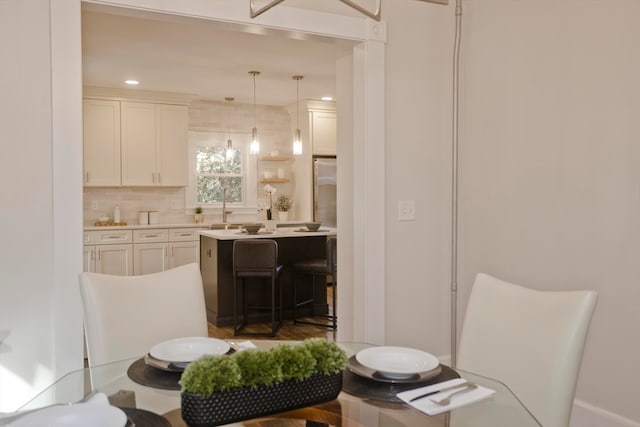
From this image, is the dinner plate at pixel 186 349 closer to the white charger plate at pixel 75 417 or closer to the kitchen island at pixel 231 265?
the white charger plate at pixel 75 417

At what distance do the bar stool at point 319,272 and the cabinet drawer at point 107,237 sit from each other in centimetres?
218

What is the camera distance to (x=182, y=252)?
21.7ft

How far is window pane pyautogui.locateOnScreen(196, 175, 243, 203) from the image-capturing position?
24.8ft

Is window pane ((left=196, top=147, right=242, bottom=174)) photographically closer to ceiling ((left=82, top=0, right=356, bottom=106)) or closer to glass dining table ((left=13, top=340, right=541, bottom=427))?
ceiling ((left=82, top=0, right=356, bottom=106))

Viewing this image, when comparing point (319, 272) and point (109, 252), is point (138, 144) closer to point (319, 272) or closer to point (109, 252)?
point (109, 252)

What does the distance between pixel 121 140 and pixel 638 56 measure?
561 centimetres

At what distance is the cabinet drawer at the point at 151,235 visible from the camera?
6.32m

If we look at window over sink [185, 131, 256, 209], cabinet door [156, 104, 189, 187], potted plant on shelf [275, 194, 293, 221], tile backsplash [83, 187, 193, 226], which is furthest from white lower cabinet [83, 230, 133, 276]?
potted plant on shelf [275, 194, 293, 221]

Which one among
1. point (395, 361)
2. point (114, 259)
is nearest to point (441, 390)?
point (395, 361)

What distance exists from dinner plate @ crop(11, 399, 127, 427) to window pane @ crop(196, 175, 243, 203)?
21.3 ft

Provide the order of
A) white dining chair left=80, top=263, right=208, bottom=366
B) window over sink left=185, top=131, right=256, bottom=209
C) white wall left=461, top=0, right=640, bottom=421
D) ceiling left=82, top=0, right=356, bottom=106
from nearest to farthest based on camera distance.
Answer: white dining chair left=80, top=263, right=208, bottom=366 < white wall left=461, top=0, right=640, bottom=421 < ceiling left=82, top=0, right=356, bottom=106 < window over sink left=185, top=131, right=256, bottom=209

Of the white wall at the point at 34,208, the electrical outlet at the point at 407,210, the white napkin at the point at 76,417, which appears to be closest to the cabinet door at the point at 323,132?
the electrical outlet at the point at 407,210

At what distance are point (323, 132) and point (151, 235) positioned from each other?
8.99ft

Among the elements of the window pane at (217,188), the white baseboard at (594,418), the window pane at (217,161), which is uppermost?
the window pane at (217,161)
